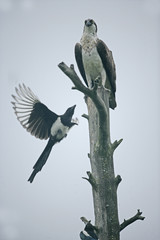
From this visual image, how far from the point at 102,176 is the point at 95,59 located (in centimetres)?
173

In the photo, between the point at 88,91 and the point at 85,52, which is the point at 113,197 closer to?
the point at 88,91

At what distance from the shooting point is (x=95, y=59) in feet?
14.3

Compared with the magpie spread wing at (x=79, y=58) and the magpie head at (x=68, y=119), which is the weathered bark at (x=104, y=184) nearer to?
the magpie spread wing at (x=79, y=58)

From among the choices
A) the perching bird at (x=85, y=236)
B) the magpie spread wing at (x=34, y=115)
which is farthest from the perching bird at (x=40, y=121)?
the perching bird at (x=85, y=236)

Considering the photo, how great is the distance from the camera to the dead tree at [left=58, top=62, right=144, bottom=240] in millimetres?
2990

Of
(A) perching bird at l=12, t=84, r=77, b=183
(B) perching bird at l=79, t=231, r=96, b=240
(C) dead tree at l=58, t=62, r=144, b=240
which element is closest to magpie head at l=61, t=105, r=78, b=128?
(A) perching bird at l=12, t=84, r=77, b=183

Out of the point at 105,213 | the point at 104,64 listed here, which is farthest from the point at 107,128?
the point at 104,64

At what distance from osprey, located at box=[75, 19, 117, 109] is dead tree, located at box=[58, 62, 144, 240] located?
48.9 inches

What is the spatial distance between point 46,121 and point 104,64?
1731 millimetres

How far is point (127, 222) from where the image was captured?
3127 mm

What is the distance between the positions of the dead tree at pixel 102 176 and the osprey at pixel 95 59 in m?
1.24

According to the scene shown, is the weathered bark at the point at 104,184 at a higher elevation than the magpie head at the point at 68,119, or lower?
lower

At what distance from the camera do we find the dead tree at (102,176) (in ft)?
9.81

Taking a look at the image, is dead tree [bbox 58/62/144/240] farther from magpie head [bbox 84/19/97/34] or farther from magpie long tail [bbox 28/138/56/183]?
magpie long tail [bbox 28/138/56/183]
